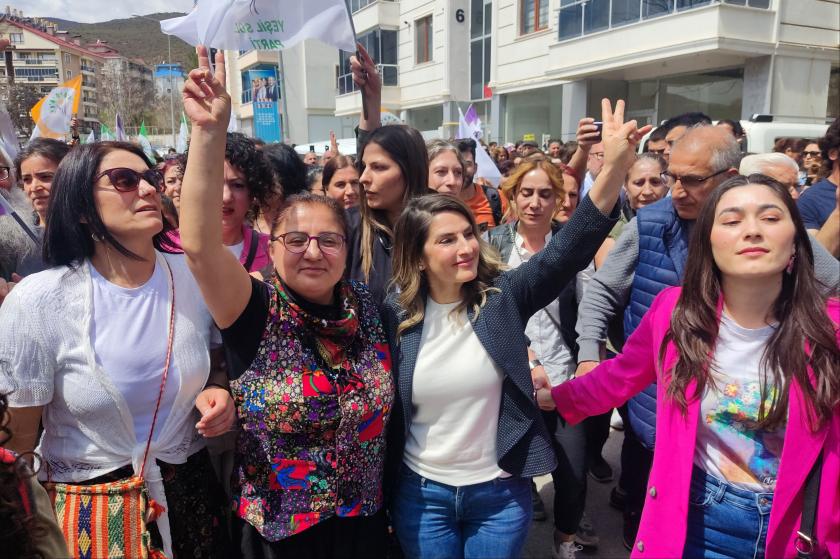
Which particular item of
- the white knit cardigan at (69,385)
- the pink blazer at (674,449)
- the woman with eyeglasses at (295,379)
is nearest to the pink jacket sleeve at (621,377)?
the pink blazer at (674,449)

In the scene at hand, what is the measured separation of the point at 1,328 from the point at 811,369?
2286 millimetres

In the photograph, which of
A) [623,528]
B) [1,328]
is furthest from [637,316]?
[1,328]

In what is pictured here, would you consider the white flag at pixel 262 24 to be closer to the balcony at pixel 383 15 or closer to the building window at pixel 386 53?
the building window at pixel 386 53

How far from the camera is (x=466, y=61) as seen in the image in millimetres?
23875

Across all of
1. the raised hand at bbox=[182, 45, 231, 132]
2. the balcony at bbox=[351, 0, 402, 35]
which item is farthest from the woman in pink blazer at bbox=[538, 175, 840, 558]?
the balcony at bbox=[351, 0, 402, 35]

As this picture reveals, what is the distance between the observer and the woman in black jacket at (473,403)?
2.05 m

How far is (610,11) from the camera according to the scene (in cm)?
1556

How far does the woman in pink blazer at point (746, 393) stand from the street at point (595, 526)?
4.56 ft

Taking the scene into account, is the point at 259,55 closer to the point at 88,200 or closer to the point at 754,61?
the point at 754,61

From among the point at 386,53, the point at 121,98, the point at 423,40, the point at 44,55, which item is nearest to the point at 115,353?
the point at 423,40

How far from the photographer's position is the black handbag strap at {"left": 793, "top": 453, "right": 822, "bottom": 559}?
5.26 ft

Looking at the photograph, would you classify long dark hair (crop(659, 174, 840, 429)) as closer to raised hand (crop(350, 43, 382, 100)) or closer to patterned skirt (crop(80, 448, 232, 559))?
patterned skirt (crop(80, 448, 232, 559))

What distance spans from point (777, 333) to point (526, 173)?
180 cm

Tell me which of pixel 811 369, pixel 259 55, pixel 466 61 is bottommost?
pixel 811 369
